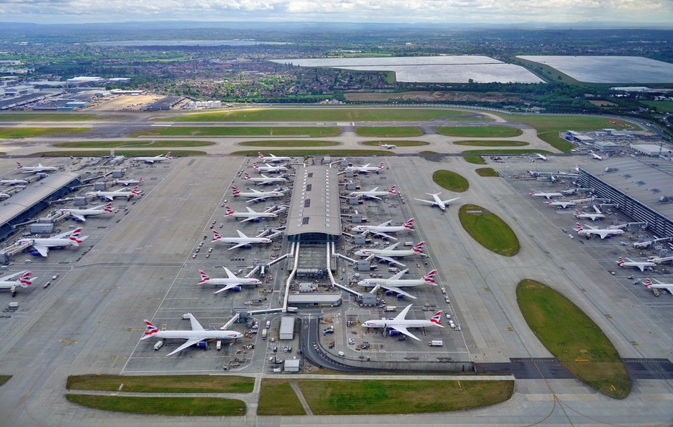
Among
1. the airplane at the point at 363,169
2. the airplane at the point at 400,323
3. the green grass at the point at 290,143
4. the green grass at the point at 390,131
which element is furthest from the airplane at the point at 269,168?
the airplane at the point at 400,323

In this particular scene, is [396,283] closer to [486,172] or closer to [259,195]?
[259,195]

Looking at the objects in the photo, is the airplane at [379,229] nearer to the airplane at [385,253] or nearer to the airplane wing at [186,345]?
the airplane at [385,253]

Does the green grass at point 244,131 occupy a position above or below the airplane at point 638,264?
above

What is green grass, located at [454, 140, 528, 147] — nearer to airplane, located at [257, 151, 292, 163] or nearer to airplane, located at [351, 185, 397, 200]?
airplane, located at [351, 185, 397, 200]

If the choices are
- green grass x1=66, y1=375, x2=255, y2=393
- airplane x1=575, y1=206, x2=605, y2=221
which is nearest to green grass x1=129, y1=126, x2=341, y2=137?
airplane x1=575, y1=206, x2=605, y2=221

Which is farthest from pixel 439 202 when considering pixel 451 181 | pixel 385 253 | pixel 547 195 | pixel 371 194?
pixel 385 253

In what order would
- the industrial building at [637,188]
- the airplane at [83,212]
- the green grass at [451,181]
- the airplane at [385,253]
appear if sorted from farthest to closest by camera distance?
the green grass at [451,181]
the airplane at [83,212]
the industrial building at [637,188]
the airplane at [385,253]

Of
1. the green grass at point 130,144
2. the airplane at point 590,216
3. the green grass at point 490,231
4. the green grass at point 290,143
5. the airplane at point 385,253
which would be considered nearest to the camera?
the airplane at point 385,253

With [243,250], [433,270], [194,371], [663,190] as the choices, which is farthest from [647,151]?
[194,371]
